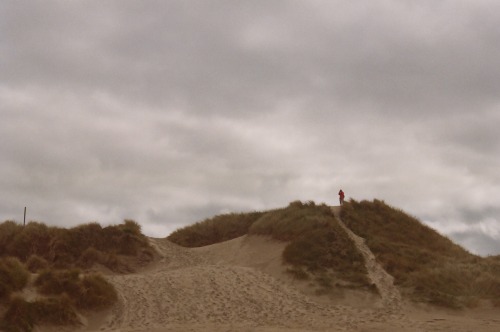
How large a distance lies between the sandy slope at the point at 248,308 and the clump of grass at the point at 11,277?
8.88ft

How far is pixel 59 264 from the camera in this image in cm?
2712

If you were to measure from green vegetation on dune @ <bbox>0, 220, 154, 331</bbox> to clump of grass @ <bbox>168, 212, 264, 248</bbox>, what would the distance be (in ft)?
15.1

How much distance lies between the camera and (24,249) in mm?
28516

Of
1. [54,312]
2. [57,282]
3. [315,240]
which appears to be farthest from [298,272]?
[54,312]

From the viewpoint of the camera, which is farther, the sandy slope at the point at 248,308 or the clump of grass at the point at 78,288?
the clump of grass at the point at 78,288

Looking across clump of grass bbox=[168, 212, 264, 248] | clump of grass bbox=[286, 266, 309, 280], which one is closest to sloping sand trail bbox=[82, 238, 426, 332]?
clump of grass bbox=[286, 266, 309, 280]

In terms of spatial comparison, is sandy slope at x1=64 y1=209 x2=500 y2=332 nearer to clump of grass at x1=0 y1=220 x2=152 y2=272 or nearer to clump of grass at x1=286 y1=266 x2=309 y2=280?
clump of grass at x1=286 y1=266 x2=309 y2=280

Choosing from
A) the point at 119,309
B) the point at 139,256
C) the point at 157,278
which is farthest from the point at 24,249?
the point at 119,309

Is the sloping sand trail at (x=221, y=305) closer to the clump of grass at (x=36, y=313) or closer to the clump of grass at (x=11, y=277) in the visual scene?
the clump of grass at (x=36, y=313)

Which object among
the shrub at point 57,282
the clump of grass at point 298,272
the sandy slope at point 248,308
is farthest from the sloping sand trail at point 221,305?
the shrub at point 57,282

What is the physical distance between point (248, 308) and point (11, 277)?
7832 mm

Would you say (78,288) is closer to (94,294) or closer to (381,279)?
(94,294)

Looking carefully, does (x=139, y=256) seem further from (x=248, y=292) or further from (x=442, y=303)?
(x=442, y=303)

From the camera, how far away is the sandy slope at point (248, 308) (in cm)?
1925
